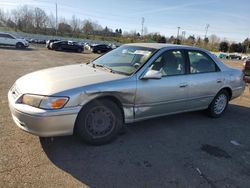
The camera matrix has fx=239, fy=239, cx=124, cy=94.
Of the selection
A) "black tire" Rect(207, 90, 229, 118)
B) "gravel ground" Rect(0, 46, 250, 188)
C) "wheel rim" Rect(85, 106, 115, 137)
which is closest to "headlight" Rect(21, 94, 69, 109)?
"wheel rim" Rect(85, 106, 115, 137)

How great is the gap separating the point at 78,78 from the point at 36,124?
0.91 metres

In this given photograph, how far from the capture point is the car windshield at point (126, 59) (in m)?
4.02

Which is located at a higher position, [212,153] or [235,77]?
[235,77]

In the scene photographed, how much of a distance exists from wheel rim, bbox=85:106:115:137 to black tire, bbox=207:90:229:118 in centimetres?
263

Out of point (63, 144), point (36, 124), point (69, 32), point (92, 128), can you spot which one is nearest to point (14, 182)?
point (36, 124)

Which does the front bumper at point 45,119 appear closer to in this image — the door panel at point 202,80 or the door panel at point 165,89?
the door panel at point 165,89

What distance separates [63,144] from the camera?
358 cm

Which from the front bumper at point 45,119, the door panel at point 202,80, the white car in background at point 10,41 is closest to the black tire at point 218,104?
the door panel at point 202,80

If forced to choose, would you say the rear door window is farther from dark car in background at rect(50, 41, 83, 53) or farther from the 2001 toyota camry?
dark car in background at rect(50, 41, 83, 53)

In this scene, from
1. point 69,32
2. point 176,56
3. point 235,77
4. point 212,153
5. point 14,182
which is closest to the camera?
point 14,182

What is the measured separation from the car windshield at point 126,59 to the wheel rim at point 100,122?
A: 0.74 meters

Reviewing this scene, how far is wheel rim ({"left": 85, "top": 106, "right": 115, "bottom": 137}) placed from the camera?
3531 millimetres

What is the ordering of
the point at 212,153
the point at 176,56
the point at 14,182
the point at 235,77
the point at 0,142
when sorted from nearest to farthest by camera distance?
1. the point at 14,182
2. the point at 0,142
3. the point at 212,153
4. the point at 176,56
5. the point at 235,77

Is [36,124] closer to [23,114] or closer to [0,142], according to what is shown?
[23,114]
